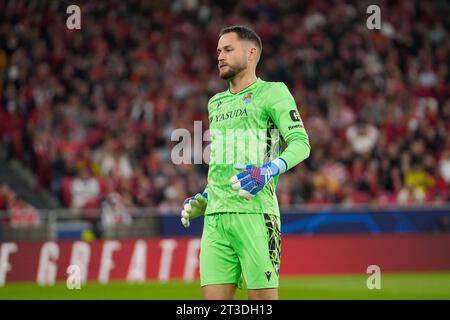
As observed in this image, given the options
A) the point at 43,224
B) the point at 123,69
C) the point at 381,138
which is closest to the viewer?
the point at 43,224

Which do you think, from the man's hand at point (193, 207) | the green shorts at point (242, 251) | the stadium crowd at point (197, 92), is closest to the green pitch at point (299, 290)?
the stadium crowd at point (197, 92)

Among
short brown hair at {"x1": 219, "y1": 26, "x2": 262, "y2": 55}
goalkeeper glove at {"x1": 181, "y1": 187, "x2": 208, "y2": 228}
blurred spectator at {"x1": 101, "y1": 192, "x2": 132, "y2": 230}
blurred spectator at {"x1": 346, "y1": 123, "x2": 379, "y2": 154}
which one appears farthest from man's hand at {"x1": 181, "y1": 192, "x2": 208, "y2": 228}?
blurred spectator at {"x1": 346, "y1": 123, "x2": 379, "y2": 154}

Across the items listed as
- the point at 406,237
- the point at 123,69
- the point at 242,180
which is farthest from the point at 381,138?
the point at 242,180

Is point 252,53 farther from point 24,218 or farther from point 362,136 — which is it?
point 362,136

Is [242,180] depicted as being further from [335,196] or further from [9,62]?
[9,62]

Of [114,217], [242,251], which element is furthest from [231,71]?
[114,217]

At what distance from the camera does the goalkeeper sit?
19.8ft

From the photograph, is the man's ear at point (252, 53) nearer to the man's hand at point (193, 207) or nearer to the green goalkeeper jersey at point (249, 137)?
the green goalkeeper jersey at point (249, 137)

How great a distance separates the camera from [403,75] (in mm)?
24359

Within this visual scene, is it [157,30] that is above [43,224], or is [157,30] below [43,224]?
above

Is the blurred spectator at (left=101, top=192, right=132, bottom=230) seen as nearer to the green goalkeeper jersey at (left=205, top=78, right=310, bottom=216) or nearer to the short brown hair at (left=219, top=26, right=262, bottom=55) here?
the green goalkeeper jersey at (left=205, top=78, right=310, bottom=216)

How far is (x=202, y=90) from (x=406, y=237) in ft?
23.1

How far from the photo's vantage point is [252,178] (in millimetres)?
5816

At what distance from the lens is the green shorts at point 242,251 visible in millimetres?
6039
